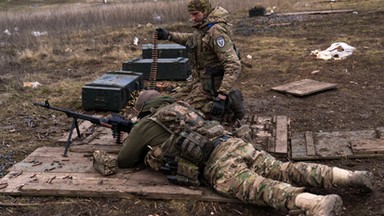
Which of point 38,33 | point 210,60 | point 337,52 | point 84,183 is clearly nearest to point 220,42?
point 210,60

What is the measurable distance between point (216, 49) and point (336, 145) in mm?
1832

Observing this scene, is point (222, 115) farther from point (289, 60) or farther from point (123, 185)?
point (289, 60)

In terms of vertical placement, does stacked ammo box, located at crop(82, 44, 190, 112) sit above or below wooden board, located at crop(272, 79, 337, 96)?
above

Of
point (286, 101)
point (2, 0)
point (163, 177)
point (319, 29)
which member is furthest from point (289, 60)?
point (2, 0)

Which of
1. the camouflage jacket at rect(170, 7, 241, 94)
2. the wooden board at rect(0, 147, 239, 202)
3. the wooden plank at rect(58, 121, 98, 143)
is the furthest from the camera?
the wooden plank at rect(58, 121, 98, 143)

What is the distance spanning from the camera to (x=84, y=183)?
15.1 ft

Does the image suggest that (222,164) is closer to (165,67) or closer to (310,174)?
(310,174)

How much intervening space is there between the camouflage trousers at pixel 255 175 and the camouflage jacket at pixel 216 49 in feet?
4.20

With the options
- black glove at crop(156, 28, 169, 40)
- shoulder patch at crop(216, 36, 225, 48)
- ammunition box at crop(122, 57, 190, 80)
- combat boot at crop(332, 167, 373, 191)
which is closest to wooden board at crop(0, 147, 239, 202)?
combat boot at crop(332, 167, 373, 191)

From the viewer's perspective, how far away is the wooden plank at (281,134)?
17.4 ft

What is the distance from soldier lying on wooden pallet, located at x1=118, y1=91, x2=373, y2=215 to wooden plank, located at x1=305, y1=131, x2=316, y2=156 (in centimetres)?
104

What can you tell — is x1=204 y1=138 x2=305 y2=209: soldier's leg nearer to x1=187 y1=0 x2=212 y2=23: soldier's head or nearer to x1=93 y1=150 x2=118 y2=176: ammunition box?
x1=93 y1=150 x2=118 y2=176: ammunition box

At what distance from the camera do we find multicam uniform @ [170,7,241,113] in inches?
218

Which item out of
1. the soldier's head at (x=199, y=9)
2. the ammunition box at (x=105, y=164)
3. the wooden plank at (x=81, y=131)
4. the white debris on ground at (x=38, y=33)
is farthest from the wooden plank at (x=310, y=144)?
the white debris on ground at (x=38, y=33)
